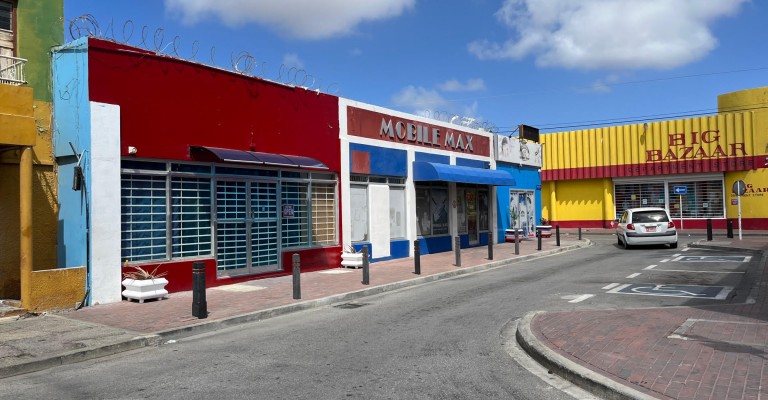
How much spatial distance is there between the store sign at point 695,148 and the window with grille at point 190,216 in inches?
1234

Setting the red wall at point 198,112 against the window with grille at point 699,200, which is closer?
the red wall at point 198,112

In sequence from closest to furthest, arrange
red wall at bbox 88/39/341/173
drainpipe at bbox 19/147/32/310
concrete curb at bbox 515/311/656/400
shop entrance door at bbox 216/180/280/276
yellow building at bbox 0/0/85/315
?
concrete curb at bbox 515/311/656/400
drainpipe at bbox 19/147/32/310
yellow building at bbox 0/0/85/315
red wall at bbox 88/39/341/173
shop entrance door at bbox 216/180/280/276

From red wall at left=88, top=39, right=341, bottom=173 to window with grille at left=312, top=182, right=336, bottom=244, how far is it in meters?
0.88

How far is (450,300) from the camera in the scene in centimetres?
1109

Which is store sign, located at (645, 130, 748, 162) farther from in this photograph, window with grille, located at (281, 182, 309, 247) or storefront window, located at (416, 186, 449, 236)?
window with grille, located at (281, 182, 309, 247)

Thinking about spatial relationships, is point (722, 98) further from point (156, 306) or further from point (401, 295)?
point (156, 306)

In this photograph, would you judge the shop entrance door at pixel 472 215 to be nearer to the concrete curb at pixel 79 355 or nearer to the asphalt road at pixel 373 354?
the asphalt road at pixel 373 354

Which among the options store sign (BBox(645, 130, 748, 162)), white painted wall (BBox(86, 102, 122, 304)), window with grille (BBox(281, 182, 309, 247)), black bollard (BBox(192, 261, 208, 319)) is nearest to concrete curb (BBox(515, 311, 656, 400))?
black bollard (BBox(192, 261, 208, 319))

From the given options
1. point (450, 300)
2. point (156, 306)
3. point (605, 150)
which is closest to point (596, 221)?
point (605, 150)

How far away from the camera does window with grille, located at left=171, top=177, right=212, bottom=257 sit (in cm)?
1238

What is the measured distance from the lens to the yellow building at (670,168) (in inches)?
1273

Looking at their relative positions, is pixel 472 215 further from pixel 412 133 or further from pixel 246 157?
pixel 246 157

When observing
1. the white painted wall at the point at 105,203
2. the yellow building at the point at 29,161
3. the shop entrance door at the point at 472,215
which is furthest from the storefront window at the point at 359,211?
the yellow building at the point at 29,161

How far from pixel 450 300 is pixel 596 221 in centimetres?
3046
